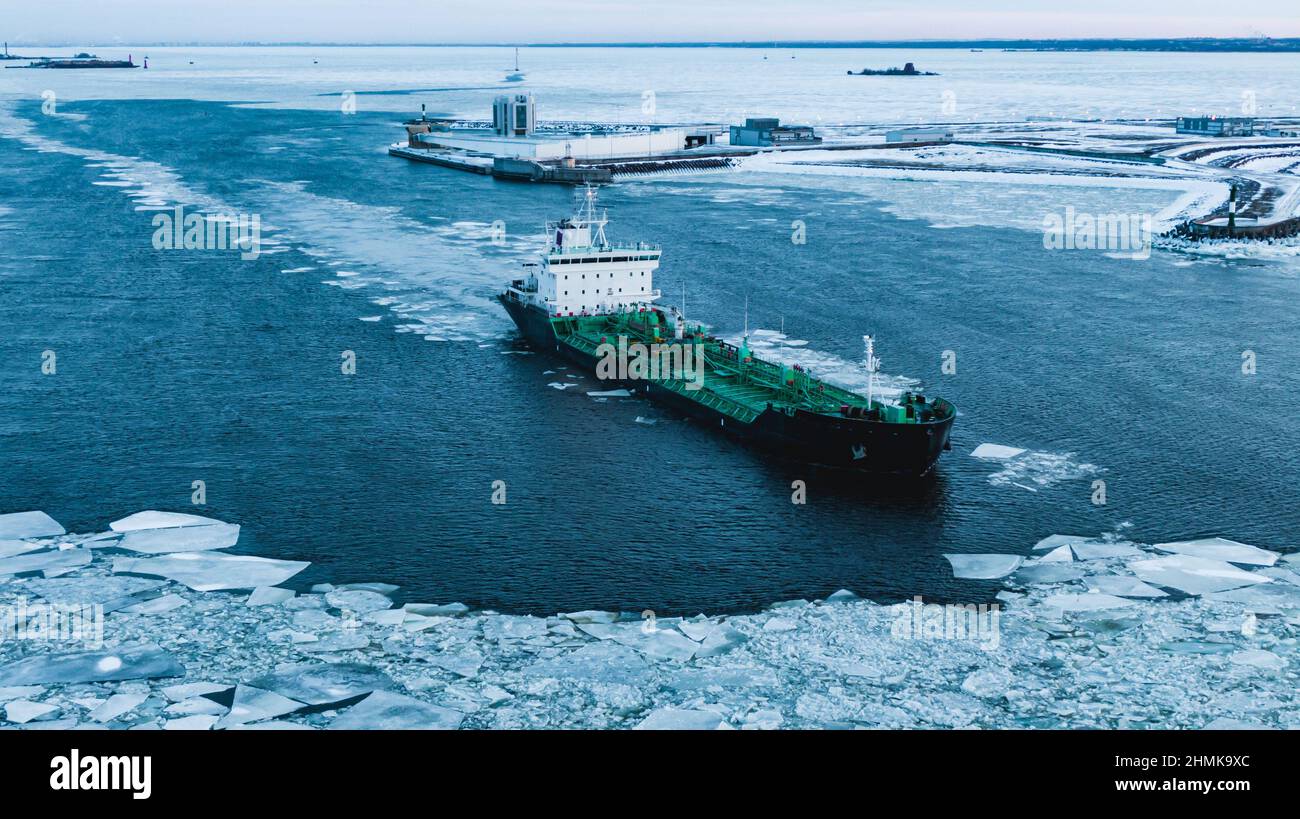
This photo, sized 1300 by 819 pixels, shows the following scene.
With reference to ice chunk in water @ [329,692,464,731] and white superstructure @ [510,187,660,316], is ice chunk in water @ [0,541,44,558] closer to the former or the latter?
ice chunk in water @ [329,692,464,731]

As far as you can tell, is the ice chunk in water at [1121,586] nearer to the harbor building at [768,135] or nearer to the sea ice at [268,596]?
the sea ice at [268,596]

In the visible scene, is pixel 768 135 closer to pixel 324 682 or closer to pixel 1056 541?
pixel 1056 541

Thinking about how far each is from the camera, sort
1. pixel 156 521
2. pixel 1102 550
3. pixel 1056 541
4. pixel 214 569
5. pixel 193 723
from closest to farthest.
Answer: pixel 193 723
pixel 214 569
pixel 1102 550
pixel 1056 541
pixel 156 521

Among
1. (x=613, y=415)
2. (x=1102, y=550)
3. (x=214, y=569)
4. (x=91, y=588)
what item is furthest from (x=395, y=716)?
(x=613, y=415)

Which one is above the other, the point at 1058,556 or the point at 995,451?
the point at 995,451

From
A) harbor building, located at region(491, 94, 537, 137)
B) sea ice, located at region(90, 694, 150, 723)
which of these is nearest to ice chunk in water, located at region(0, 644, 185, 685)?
sea ice, located at region(90, 694, 150, 723)
